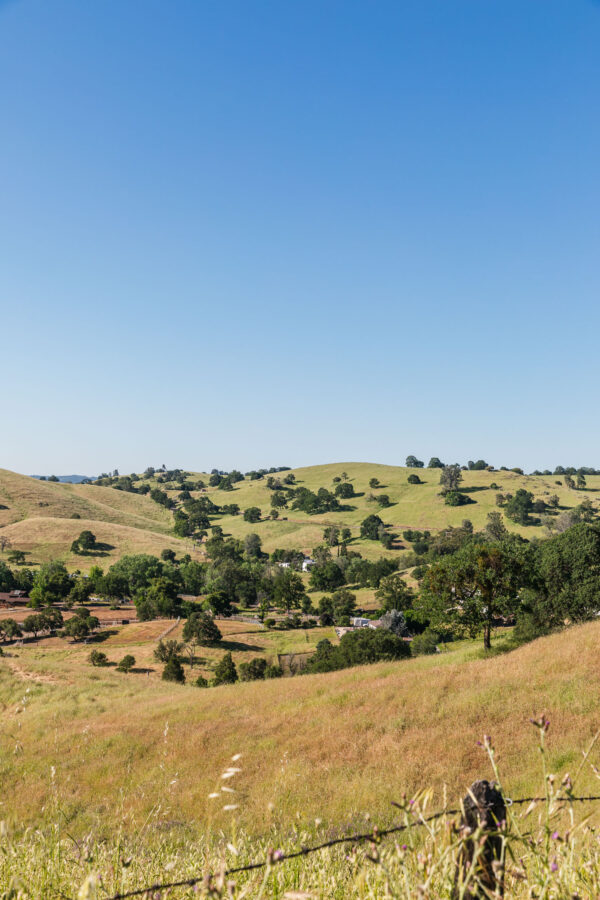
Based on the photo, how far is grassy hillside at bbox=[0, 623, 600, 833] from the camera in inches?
456

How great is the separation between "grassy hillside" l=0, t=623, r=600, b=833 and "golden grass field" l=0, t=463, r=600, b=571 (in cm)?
10457

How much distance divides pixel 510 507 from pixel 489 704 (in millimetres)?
137993

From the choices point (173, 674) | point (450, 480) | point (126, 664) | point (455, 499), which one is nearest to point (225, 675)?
point (173, 674)

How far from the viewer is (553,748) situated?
12.5m

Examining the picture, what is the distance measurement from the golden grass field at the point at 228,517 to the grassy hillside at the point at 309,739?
343 ft

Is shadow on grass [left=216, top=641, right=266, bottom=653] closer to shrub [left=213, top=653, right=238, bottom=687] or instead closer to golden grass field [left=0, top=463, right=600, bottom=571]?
shrub [left=213, top=653, right=238, bottom=687]

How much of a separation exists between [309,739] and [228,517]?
16470 cm

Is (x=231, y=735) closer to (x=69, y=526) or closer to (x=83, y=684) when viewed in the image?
(x=83, y=684)

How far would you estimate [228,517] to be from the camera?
17738 cm

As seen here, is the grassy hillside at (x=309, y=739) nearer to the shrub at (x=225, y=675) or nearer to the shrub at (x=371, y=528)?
the shrub at (x=225, y=675)

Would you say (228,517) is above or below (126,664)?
above

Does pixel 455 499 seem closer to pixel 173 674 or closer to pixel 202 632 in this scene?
pixel 202 632

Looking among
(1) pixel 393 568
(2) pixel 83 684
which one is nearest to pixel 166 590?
(1) pixel 393 568

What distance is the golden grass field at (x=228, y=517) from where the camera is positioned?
12794cm
